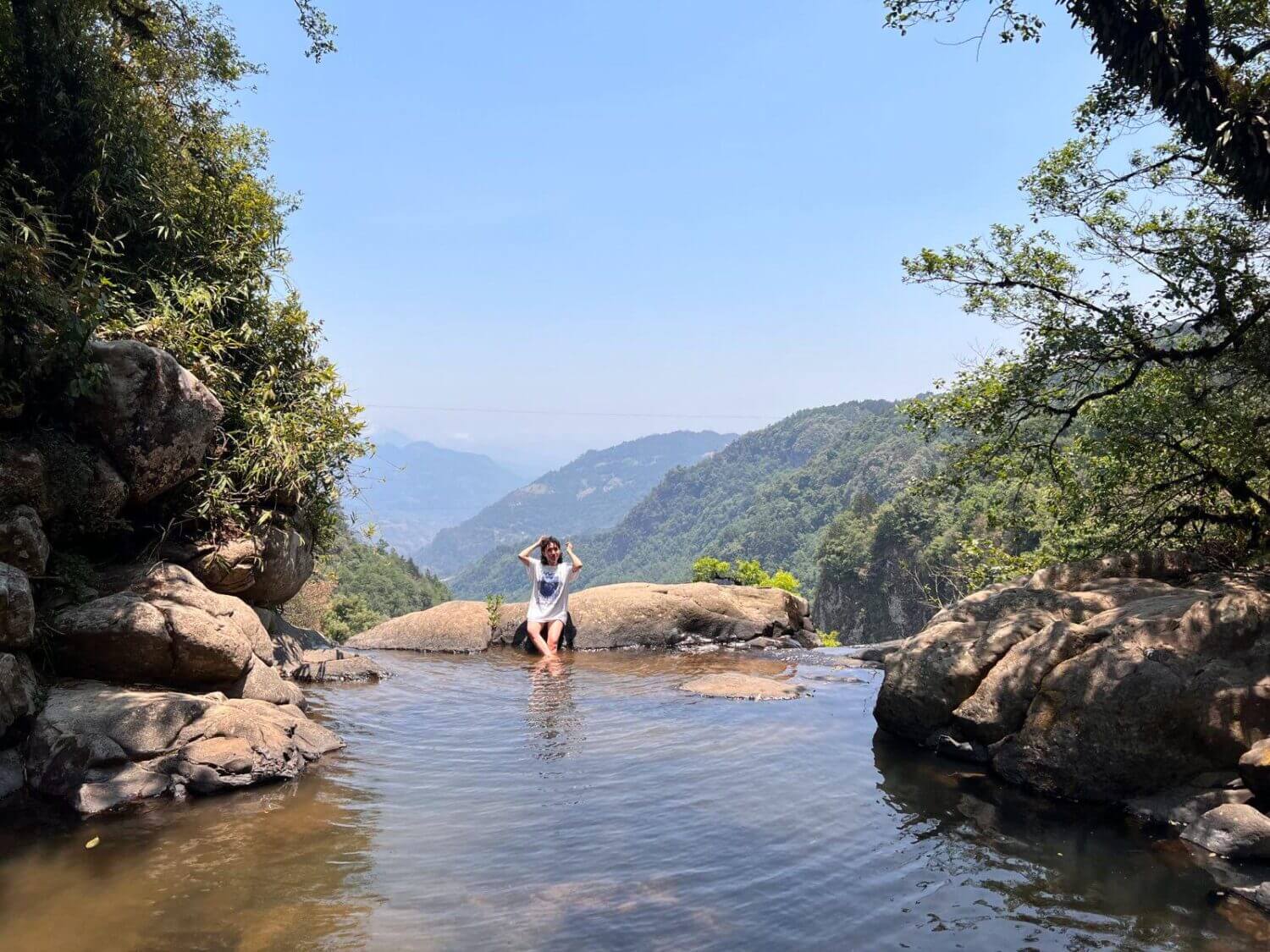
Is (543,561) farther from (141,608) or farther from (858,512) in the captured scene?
(858,512)

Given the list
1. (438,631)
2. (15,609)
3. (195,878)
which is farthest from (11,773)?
(438,631)

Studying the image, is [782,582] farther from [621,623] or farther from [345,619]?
[345,619]

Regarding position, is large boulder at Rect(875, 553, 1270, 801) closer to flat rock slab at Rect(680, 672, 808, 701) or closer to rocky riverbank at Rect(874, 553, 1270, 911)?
rocky riverbank at Rect(874, 553, 1270, 911)

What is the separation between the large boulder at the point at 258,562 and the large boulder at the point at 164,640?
2.91 feet

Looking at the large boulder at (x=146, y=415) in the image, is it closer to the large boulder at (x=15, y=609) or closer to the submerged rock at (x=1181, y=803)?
the large boulder at (x=15, y=609)

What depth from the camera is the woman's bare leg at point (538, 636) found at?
15.8 metres

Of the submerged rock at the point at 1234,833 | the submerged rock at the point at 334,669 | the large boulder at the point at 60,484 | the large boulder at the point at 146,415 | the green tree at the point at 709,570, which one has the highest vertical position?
the large boulder at the point at 146,415

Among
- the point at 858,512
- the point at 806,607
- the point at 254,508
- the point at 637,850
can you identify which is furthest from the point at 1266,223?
the point at 858,512

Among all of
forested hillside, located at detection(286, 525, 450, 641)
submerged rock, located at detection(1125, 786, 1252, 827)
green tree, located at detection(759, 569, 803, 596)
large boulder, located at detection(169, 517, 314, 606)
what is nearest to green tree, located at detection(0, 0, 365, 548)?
large boulder, located at detection(169, 517, 314, 606)

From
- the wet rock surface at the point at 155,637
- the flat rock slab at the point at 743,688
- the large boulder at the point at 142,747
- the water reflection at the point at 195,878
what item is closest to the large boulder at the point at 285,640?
the wet rock surface at the point at 155,637

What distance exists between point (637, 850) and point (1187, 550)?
899 centimetres

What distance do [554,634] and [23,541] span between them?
9753mm

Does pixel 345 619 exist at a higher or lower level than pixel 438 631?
lower

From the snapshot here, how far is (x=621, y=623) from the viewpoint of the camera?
1744 centimetres
